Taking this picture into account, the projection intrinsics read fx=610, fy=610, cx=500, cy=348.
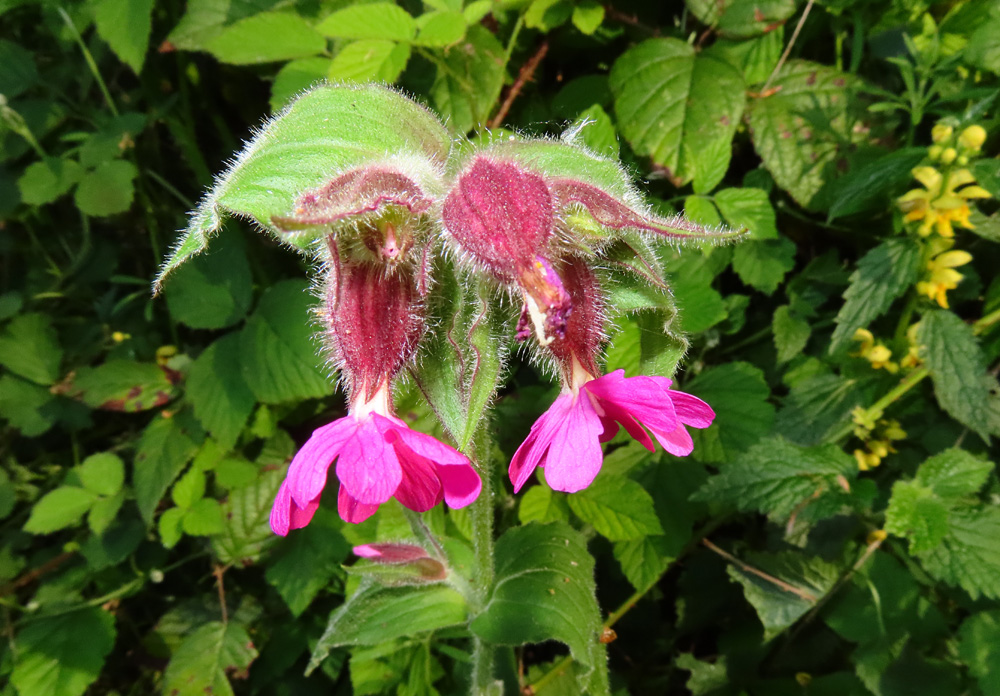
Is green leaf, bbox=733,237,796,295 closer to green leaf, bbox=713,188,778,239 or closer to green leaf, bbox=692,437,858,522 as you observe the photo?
green leaf, bbox=713,188,778,239

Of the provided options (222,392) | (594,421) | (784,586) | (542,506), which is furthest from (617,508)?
(222,392)

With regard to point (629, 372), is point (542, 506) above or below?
below

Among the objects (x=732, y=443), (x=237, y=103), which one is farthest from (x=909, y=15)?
(x=237, y=103)

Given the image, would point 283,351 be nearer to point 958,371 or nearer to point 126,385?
point 126,385

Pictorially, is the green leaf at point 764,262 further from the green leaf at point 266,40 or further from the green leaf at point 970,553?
the green leaf at point 266,40

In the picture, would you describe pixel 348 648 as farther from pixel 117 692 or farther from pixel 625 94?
pixel 625 94
